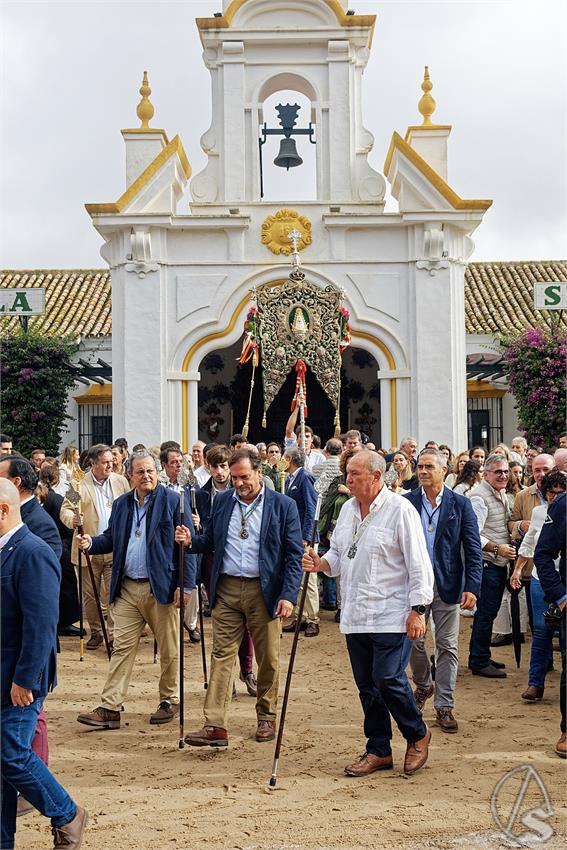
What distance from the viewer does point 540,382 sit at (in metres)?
21.4

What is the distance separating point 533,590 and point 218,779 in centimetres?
335

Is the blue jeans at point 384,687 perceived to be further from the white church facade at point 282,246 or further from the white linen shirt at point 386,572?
the white church facade at point 282,246

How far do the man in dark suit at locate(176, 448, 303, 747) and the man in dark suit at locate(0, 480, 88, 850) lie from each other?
2.02 m

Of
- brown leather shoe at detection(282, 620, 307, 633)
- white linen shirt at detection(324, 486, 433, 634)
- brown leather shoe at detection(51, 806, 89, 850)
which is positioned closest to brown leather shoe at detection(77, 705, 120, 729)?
white linen shirt at detection(324, 486, 433, 634)

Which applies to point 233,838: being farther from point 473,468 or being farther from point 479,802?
point 473,468

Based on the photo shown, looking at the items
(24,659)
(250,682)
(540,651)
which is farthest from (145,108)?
(24,659)

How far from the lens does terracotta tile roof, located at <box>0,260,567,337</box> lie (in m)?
25.6

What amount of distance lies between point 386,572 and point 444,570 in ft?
4.36

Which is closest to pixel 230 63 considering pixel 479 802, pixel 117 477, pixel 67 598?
pixel 117 477

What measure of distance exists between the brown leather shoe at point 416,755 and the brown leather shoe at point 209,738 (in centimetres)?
131

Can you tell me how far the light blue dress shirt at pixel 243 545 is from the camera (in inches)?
288

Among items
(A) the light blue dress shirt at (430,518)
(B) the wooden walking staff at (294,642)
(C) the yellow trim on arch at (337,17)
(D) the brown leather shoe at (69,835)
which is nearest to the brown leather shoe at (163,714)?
(B) the wooden walking staff at (294,642)

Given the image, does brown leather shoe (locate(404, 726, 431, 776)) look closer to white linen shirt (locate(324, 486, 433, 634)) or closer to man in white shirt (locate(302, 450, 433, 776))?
man in white shirt (locate(302, 450, 433, 776))

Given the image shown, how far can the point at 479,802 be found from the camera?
6082 millimetres
